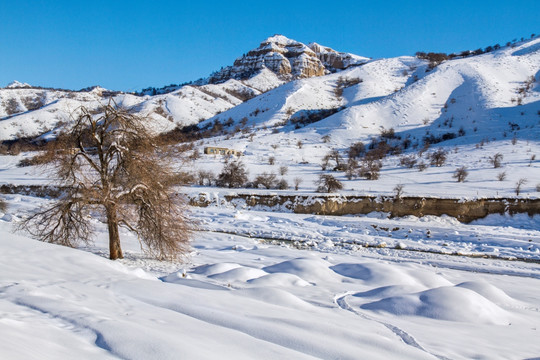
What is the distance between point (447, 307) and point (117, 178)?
834 centimetres

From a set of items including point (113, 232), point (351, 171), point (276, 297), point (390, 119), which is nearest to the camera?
point (276, 297)

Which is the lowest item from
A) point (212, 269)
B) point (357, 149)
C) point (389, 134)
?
point (212, 269)

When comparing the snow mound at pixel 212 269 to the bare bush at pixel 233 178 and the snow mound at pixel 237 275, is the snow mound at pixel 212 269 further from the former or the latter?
the bare bush at pixel 233 178

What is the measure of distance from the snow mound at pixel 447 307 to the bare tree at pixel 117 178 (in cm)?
591

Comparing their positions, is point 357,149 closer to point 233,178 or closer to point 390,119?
point 390,119

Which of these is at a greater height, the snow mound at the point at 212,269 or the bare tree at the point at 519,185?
the bare tree at the point at 519,185

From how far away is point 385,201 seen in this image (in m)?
24.2

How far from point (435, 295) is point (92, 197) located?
27.5 ft

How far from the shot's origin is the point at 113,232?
1038cm

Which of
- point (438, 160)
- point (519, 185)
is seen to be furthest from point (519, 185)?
point (438, 160)

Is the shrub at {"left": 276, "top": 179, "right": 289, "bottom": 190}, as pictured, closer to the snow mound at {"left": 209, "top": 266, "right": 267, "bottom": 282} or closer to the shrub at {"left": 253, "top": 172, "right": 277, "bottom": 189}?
the shrub at {"left": 253, "top": 172, "right": 277, "bottom": 189}

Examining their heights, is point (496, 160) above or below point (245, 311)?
above

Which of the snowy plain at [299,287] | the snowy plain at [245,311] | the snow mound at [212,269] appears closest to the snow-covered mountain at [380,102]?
the snowy plain at [299,287]

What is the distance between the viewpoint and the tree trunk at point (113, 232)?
9891 mm
